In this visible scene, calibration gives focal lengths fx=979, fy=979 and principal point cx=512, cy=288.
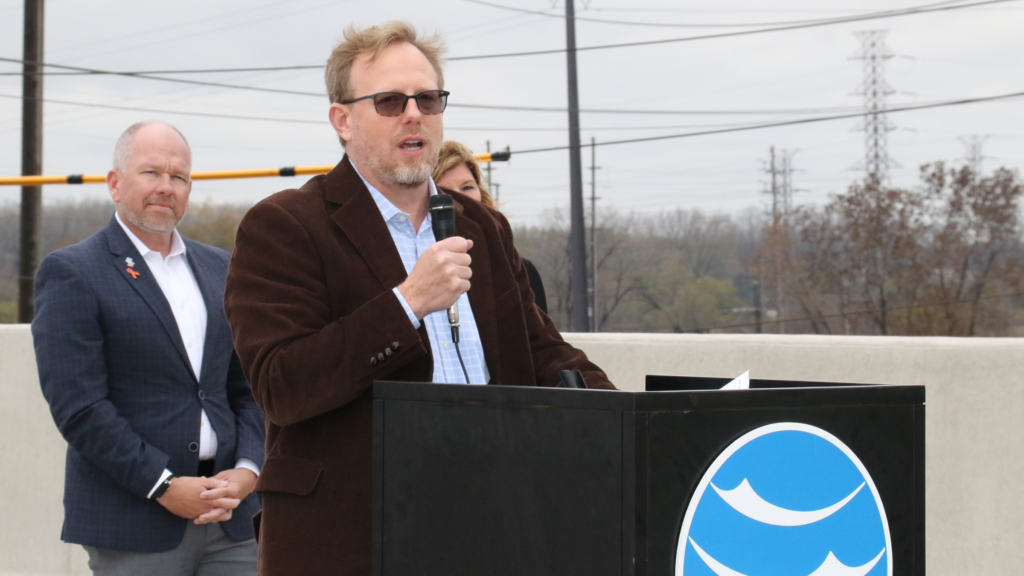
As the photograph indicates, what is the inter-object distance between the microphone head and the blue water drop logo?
2.58 feet

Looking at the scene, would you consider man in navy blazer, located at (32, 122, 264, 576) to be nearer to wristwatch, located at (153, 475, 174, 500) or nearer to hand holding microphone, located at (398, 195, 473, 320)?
wristwatch, located at (153, 475, 174, 500)

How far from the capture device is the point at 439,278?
1639 millimetres

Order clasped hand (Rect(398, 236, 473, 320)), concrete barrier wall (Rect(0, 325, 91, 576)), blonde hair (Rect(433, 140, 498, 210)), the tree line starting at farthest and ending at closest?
the tree line < concrete barrier wall (Rect(0, 325, 91, 576)) < blonde hair (Rect(433, 140, 498, 210)) < clasped hand (Rect(398, 236, 473, 320))

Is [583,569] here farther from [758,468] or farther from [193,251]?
[193,251]

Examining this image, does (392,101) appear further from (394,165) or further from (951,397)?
(951,397)

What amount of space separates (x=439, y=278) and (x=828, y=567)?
2.45 feet

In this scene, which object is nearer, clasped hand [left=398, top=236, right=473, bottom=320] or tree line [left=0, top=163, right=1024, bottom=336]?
clasped hand [left=398, top=236, right=473, bottom=320]

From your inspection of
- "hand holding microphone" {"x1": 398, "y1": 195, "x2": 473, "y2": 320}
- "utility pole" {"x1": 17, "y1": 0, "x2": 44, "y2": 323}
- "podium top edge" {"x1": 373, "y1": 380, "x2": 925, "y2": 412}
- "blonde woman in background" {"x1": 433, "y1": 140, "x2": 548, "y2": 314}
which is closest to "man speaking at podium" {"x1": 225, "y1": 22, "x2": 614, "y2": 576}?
"hand holding microphone" {"x1": 398, "y1": 195, "x2": 473, "y2": 320}

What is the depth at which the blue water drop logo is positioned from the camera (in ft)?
4.19

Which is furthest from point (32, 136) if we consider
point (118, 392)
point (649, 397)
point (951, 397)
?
point (649, 397)

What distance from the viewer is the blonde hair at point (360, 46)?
6.41 feet

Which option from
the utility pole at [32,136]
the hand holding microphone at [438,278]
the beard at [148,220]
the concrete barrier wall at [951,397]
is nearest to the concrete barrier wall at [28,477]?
the beard at [148,220]

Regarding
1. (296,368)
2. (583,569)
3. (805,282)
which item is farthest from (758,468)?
(805,282)

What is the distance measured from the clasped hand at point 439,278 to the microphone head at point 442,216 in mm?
211
